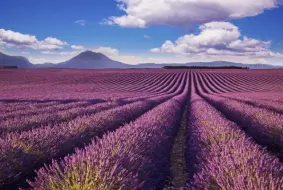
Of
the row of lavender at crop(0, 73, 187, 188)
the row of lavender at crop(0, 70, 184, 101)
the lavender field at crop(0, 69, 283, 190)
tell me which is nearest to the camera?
the lavender field at crop(0, 69, 283, 190)

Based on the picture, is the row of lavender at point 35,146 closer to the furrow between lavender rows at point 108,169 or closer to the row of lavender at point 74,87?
the furrow between lavender rows at point 108,169

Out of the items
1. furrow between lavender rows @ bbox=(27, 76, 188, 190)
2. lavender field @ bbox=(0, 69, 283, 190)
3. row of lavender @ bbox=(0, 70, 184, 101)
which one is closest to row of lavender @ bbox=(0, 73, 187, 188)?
lavender field @ bbox=(0, 69, 283, 190)

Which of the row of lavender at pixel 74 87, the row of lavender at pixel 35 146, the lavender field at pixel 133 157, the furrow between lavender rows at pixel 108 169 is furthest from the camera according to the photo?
the row of lavender at pixel 74 87

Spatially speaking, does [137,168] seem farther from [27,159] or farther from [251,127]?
[251,127]

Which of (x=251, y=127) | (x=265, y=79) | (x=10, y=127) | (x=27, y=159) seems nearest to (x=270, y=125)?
(x=251, y=127)

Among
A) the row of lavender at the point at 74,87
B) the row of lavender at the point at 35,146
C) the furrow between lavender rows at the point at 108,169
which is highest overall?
the furrow between lavender rows at the point at 108,169

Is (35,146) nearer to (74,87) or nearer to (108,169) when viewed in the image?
(108,169)

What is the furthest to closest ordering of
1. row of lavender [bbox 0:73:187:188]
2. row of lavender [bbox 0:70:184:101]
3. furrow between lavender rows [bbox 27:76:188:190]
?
row of lavender [bbox 0:70:184:101] < row of lavender [bbox 0:73:187:188] < furrow between lavender rows [bbox 27:76:188:190]

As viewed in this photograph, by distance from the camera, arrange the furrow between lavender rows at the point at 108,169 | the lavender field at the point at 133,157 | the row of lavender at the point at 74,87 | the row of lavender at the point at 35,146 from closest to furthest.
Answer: the furrow between lavender rows at the point at 108,169, the lavender field at the point at 133,157, the row of lavender at the point at 35,146, the row of lavender at the point at 74,87

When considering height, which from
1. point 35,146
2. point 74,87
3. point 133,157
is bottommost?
point 74,87

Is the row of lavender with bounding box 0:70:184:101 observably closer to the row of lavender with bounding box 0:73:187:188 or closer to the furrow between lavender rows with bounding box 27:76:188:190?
the row of lavender with bounding box 0:73:187:188

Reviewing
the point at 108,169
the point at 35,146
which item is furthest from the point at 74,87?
the point at 108,169

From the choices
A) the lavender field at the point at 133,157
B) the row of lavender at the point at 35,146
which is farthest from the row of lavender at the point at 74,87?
the lavender field at the point at 133,157

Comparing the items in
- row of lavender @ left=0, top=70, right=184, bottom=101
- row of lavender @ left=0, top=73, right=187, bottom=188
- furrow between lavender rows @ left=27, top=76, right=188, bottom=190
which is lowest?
row of lavender @ left=0, top=70, right=184, bottom=101
